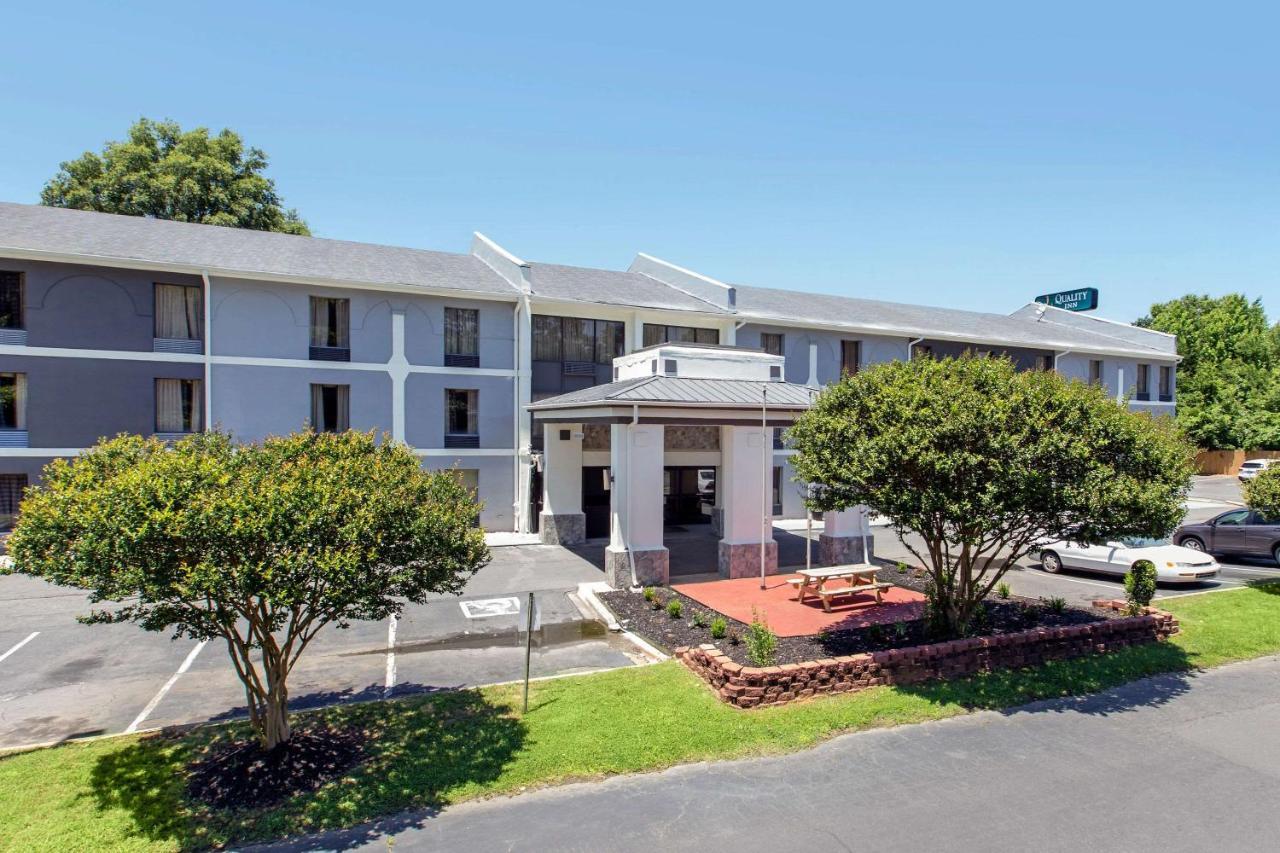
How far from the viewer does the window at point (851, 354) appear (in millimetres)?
30234

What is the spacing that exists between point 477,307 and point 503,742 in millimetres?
18859

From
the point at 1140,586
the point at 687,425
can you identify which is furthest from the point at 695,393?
the point at 1140,586

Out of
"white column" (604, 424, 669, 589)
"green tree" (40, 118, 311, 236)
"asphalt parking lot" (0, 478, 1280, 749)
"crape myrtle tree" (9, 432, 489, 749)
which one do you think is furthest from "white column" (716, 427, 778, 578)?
"green tree" (40, 118, 311, 236)

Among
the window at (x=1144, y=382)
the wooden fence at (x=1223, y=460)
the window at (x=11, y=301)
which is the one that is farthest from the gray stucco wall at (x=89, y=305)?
the wooden fence at (x=1223, y=460)

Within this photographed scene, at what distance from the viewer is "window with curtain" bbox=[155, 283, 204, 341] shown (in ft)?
70.2

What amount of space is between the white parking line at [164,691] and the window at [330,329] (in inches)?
493

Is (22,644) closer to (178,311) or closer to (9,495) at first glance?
(9,495)

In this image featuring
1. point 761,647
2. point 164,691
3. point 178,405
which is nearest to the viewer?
point 761,647

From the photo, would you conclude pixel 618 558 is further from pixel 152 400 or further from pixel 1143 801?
pixel 152 400

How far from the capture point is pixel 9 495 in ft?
66.2

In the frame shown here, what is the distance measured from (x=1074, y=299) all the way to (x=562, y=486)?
38.8m

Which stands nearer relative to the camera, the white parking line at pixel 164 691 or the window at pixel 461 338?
the white parking line at pixel 164 691

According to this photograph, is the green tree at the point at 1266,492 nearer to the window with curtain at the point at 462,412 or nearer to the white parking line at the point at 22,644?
the window with curtain at the point at 462,412

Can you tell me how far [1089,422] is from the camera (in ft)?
32.2
